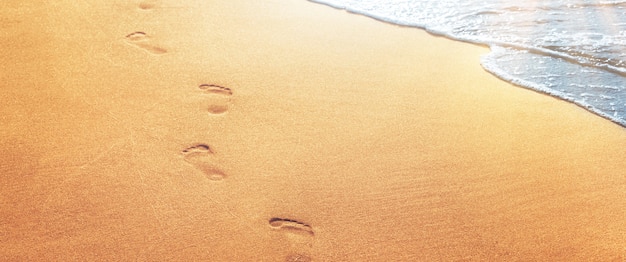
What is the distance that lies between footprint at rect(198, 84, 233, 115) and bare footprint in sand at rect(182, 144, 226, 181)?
0.29m

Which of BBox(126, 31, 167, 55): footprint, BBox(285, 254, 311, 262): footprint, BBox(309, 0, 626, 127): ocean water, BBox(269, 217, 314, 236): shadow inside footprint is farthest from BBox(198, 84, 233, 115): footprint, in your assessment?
BBox(309, 0, 626, 127): ocean water

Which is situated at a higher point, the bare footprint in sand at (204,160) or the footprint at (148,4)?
the footprint at (148,4)

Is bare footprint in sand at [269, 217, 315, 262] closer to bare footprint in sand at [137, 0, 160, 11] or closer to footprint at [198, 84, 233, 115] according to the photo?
footprint at [198, 84, 233, 115]

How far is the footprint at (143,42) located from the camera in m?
3.27

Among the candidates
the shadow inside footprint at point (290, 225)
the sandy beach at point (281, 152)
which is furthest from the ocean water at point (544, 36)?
the shadow inside footprint at point (290, 225)

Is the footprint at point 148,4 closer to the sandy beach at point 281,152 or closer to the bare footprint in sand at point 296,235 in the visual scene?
the sandy beach at point 281,152

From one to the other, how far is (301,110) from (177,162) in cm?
70

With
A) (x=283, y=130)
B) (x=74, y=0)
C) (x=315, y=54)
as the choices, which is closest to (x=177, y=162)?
(x=283, y=130)

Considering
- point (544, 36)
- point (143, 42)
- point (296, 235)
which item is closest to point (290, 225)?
point (296, 235)

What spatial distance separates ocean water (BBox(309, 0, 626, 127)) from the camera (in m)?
3.20

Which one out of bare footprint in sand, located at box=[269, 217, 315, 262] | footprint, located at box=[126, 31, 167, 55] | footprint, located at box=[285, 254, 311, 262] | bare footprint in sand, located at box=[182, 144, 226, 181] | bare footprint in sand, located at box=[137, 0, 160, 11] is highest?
bare footprint in sand, located at box=[137, 0, 160, 11]

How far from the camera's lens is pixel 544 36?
3.76 m

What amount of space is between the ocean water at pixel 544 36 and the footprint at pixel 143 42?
132cm

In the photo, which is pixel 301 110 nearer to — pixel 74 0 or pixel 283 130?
pixel 283 130
